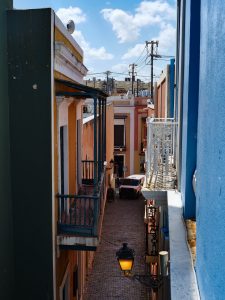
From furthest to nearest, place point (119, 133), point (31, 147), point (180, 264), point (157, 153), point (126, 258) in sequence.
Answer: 1. point (119, 133)
2. point (157, 153)
3. point (31, 147)
4. point (126, 258)
5. point (180, 264)

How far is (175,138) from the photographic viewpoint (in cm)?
715

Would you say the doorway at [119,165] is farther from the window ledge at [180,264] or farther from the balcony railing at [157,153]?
the window ledge at [180,264]

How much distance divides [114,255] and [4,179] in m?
7.63

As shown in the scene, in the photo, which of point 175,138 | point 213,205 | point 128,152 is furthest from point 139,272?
point 128,152

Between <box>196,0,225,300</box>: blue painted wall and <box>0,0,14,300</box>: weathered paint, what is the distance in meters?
3.61

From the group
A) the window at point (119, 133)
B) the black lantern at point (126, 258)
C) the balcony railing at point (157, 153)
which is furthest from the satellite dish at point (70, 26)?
the window at point (119, 133)

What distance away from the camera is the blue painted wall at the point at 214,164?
201 cm

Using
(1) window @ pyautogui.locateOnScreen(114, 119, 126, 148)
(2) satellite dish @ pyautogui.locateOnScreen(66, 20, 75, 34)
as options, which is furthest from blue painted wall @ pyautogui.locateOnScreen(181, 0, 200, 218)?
(1) window @ pyautogui.locateOnScreen(114, 119, 126, 148)

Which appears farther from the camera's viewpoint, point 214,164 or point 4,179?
point 4,179

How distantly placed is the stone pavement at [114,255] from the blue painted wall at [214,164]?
26.2 ft

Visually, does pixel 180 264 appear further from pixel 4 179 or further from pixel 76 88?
pixel 76 88

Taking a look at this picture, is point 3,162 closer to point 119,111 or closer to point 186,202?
point 186,202

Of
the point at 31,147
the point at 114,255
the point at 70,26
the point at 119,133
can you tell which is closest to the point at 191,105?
the point at 31,147

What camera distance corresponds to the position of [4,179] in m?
5.82
